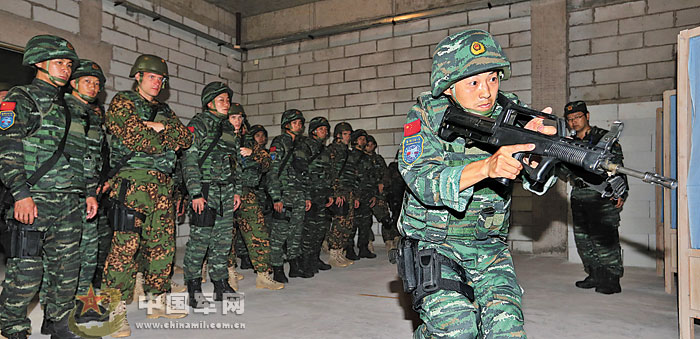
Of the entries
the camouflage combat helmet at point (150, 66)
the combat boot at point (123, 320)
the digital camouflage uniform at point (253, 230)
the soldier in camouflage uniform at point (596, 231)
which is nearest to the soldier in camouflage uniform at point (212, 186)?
the digital camouflage uniform at point (253, 230)

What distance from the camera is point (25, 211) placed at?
2.47m

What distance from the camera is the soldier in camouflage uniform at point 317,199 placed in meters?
5.21

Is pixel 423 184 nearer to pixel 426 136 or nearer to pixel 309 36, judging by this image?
pixel 426 136

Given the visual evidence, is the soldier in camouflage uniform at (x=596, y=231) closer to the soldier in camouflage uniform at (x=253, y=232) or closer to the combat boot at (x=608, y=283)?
the combat boot at (x=608, y=283)

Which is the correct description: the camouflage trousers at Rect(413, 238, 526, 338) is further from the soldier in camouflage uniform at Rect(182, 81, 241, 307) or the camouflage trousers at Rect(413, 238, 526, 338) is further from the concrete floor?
the soldier in camouflage uniform at Rect(182, 81, 241, 307)

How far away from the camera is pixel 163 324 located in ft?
10.4

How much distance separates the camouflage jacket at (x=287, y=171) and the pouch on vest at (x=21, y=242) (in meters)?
2.49

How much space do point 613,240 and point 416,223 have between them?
10.8 ft

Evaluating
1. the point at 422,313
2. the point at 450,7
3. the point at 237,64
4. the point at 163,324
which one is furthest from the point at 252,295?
the point at 237,64

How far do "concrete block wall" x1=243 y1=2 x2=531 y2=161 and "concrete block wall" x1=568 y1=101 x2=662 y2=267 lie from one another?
60.0 inches

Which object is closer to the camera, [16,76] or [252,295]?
[252,295]

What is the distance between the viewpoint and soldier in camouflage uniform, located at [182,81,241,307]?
361 cm

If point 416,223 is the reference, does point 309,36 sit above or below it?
above

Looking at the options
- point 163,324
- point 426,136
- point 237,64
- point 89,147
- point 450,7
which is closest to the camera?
point 426,136
